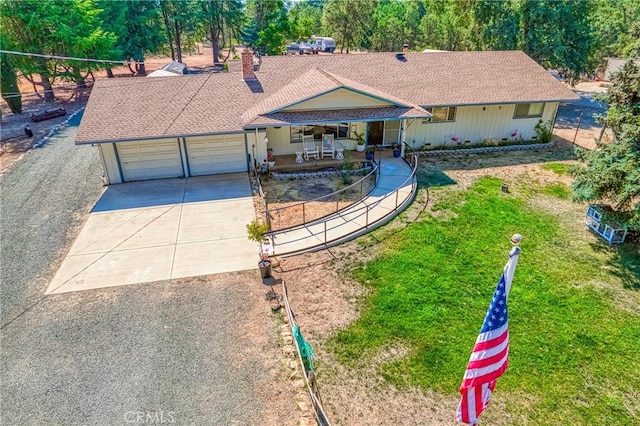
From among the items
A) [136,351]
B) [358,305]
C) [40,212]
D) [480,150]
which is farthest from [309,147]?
[136,351]

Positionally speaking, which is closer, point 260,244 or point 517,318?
point 517,318

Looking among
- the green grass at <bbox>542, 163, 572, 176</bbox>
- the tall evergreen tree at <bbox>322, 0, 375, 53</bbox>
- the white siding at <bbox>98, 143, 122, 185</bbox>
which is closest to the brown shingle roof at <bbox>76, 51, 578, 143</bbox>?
the white siding at <bbox>98, 143, 122, 185</bbox>

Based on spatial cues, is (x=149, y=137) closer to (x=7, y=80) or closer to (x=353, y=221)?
(x=353, y=221)

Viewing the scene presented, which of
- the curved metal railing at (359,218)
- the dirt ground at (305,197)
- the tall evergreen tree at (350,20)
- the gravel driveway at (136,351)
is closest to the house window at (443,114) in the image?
the curved metal railing at (359,218)

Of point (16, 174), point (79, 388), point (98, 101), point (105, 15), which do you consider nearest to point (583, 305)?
point (79, 388)

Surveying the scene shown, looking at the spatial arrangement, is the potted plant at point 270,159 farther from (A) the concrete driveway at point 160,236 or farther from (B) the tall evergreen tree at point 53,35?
(B) the tall evergreen tree at point 53,35

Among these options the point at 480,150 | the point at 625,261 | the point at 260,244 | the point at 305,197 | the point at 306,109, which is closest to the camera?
the point at 625,261
